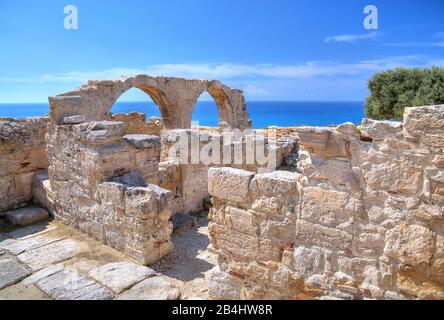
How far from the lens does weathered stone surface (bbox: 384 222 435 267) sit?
196cm

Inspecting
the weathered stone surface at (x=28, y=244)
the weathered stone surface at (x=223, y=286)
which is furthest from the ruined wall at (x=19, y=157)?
the weathered stone surface at (x=223, y=286)

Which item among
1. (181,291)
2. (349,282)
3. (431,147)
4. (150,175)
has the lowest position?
(181,291)

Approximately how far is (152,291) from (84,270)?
0.98 meters

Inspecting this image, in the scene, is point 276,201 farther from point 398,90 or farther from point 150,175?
point 398,90

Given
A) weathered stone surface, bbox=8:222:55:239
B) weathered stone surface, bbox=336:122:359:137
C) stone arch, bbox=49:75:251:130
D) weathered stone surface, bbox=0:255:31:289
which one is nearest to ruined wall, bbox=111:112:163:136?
stone arch, bbox=49:75:251:130

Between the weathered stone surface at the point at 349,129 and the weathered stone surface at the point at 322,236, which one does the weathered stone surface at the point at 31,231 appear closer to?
the weathered stone surface at the point at 322,236

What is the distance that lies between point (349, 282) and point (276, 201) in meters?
0.77

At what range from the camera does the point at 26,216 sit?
5086 mm

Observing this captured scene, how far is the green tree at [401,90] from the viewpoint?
56.9 ft

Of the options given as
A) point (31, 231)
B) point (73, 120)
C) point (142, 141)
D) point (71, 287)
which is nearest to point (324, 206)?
point (71, 287)

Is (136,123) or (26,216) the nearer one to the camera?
(26,216)

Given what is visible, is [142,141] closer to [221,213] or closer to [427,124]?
[221,213]

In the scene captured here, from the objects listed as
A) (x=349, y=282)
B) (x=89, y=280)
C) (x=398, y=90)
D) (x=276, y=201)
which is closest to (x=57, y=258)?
(x=89, y=280)

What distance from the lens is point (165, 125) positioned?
44.7 ft
